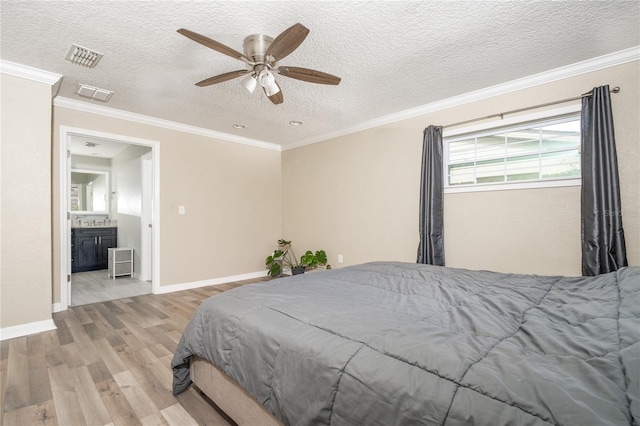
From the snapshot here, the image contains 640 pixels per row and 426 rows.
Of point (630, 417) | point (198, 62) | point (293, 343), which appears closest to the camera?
point (630, 417)

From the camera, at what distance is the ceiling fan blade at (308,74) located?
2.19 m

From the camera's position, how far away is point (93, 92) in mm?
3211

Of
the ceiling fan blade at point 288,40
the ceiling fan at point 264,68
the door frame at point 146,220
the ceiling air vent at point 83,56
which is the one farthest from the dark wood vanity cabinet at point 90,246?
the ceiling fan blade at point 288,40

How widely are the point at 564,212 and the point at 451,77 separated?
5.47 ft

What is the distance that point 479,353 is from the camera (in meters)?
0.95

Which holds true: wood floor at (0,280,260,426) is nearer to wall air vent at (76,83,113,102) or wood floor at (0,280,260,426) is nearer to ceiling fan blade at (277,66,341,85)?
ceiling fan blade at (277,66,341,85)

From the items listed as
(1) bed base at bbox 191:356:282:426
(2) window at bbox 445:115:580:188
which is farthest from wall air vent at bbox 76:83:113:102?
(2) window at bbox 445:115:580:188

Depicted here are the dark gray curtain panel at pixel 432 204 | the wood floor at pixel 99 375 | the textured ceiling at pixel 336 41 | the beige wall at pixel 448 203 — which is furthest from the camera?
the dark gray curtain panel at pixel 432 204

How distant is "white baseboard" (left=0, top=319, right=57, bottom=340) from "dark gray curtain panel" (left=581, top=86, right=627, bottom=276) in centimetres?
498

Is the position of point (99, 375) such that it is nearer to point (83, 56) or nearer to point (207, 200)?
point (83, 56)

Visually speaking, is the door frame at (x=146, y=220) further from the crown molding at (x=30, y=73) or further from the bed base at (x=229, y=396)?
the bed base at (x=229, y=396)

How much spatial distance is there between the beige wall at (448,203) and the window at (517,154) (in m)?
0.20

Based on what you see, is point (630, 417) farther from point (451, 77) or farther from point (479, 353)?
point (451, 77)

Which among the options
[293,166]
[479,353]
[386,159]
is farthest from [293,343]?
[293,166]
